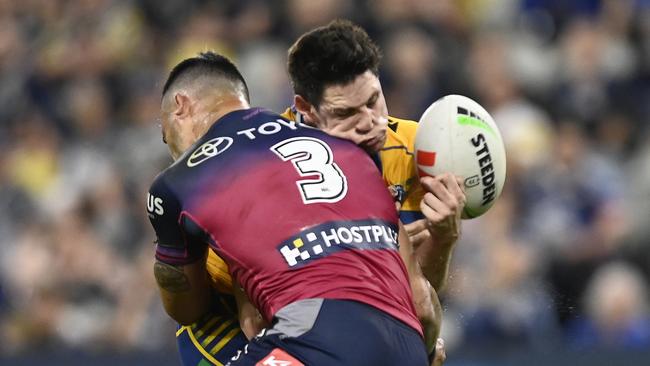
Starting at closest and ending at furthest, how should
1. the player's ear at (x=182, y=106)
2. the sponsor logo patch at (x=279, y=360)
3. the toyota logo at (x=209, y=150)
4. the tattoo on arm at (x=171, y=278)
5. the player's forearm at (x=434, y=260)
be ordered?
the sponsor logo patch at (x=279, y=360)
the toyota logo at (x=209, y=150)
the tattoo on arm at (x=171, y=278)
the player's forearm at (x=434, y=260)
the player's ear at (x=182, y=106)

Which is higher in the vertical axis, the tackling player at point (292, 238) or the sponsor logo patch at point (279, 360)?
the tackling player at point (292, 238)

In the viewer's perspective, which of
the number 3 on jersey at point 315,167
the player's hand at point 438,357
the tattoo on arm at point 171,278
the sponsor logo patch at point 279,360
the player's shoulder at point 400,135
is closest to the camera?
the sponsor logo patch at point 279,360

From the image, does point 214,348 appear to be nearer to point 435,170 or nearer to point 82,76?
point 435,170

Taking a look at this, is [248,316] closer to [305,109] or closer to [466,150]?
[305,109]

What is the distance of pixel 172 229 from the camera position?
517cm

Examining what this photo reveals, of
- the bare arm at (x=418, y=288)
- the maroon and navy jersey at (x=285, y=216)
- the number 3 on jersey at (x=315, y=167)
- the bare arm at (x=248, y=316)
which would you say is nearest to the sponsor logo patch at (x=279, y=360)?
the maroon and navy jersey at (x=285, y=216)

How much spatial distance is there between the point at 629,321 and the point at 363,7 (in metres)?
3.85

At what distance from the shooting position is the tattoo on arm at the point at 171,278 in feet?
17.4

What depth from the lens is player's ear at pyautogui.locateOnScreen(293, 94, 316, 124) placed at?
5562mm

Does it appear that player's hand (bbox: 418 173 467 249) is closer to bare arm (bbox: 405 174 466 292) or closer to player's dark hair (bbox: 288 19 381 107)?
bare arm (bbox: 405 174 466 292)

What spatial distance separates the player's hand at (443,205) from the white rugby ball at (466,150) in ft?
0.21

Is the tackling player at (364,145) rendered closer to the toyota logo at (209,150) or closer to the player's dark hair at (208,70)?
the player's dark hair at (208,70)

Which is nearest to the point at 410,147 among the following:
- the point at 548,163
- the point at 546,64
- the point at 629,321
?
the point at 629,321

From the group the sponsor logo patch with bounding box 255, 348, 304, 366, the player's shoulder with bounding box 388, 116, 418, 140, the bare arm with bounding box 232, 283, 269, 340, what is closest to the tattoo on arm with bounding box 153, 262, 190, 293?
the bare arm with bounding box 232, 283, 269, 340
